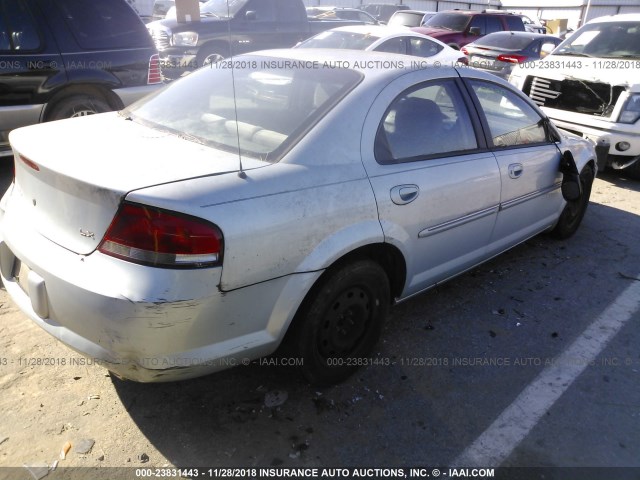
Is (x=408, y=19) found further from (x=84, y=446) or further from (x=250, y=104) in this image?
(x=84, y=446)

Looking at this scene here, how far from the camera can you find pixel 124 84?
18.6ft

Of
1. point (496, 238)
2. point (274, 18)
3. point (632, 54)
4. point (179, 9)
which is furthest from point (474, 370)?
point (274, 18)

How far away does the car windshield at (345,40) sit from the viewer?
8863 millimetres

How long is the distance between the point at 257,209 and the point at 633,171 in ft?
20.4

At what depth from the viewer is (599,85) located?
6.41 metres

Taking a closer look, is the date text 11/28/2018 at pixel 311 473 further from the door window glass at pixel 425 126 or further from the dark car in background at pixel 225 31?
the dark car in background at pixel 225 31

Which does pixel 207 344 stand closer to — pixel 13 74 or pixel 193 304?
pixel 193 304

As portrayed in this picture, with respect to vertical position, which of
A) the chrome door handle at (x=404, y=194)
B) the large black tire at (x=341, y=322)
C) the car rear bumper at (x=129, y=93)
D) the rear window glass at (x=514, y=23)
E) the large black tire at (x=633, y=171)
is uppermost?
the rear window glass at (x=514, y=23)

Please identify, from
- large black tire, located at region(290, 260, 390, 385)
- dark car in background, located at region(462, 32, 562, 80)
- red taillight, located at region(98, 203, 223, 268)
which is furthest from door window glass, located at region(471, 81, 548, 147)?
dark car in background, located at region(462, 32, 562, 80)

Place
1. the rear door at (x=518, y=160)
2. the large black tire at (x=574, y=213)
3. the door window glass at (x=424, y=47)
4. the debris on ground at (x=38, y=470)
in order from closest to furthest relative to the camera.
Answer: the debris on ground at (x=38, y=470) < the rear door at (x=518, y=160) < the large black tire at (x=574, y=213) < the door window glass at (x=424, y=47)

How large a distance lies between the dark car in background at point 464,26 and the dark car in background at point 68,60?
9.87 metres

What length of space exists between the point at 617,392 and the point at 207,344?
2238 mm

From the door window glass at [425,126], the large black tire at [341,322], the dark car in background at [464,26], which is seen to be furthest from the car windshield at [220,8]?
the large black tire at [341,322]

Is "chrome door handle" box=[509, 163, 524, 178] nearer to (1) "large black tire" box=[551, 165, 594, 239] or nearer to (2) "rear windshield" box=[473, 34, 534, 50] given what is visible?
(1) "large black tire" box=[551, 165, 594, 239]
